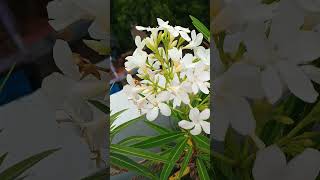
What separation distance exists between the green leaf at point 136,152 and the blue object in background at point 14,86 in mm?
211

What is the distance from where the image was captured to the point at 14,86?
1.36 ft

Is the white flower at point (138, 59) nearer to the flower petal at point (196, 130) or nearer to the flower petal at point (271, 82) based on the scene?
the flower petal at point (196, 130)

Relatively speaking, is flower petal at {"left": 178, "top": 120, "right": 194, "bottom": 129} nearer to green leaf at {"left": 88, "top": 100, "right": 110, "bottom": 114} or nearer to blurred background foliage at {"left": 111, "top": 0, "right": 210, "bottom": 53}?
green leaf at {"left": 88, "top": 100, "right": 110, "bottom": 114}

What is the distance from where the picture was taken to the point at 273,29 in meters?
0.39

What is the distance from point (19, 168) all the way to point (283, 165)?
0.22 meters

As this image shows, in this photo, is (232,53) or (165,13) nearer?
(232,53)

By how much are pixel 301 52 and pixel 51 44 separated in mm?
213

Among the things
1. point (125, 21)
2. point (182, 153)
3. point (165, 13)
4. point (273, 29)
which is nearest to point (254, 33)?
point (273, 29)

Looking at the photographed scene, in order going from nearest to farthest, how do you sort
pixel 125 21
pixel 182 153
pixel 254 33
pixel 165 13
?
pixel 254 33 < pixel 182 153 < pixel 165 13 < pixel 125 21

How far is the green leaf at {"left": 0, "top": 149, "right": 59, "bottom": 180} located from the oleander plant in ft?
0.64

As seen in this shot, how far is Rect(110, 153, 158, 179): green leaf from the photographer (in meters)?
0.59

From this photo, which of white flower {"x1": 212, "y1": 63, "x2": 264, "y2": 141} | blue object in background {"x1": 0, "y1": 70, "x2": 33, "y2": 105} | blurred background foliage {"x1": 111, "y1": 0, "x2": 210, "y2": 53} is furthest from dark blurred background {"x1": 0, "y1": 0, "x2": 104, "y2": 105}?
blurred background foliage {"x1": 111, "y1": 0, "x2": 210, "y2": 53}

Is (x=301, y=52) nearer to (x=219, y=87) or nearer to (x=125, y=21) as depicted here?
(x=219, y=87)

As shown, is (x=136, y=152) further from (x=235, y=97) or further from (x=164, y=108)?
(x=235, y=97)
